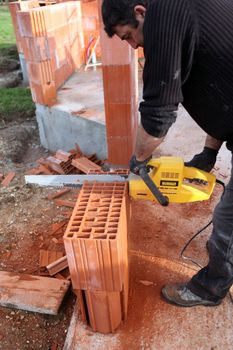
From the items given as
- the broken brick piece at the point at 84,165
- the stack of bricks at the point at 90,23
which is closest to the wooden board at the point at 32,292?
the broken brick piece at the point at 84,165

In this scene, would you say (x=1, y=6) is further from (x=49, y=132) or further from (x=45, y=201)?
(x=45, y=201)

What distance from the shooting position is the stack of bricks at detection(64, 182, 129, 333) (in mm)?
1888

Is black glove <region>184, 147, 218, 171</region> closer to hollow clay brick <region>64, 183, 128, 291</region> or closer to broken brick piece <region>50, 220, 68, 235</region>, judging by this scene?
hollow clay brick <region>64, 183, 128, 291</region>

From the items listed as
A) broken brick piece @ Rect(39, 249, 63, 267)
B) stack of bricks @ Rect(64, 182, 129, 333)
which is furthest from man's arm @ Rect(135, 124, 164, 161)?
broken brick piece @ Rect(39, 249, 63, 267)

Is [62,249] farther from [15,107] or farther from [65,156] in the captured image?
[15,107]

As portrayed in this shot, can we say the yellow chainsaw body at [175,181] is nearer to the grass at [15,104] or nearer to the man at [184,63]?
the man at [184,63]

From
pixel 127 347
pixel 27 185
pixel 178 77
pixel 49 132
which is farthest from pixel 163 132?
pixel 49 132

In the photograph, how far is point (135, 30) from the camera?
1.80 meters

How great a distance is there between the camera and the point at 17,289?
9.12 ft

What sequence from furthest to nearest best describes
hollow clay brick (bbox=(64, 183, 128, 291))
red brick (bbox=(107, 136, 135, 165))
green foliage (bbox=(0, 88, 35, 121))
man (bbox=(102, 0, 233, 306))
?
green foliage (bbox=(0, 88, 35, 121)) < red brick (bbox=(107, 136, 135, 165)) < hollow clay brick (bbox=(64, 183, 128, 291)) < man (bbox=(102, 0, 233, 306))

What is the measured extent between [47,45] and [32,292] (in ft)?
13.5

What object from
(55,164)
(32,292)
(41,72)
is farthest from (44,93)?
(32,292)

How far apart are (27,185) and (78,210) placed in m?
2.52

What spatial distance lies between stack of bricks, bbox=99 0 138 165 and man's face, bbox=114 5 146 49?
1456 millimetres
